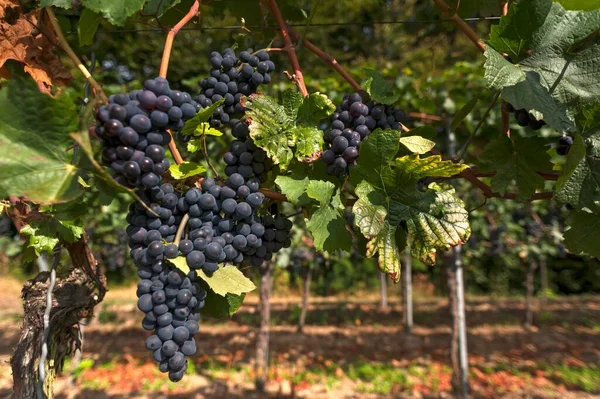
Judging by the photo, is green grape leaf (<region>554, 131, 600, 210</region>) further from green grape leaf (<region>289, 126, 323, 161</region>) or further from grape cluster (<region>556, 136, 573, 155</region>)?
green grape leaf (<region>289, 126, 323, 161</region>)

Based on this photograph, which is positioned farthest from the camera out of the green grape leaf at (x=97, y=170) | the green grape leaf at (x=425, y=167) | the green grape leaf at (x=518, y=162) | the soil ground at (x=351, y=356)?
the soil ground at (x=351, y=356)

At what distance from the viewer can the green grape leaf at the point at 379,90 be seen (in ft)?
2.93

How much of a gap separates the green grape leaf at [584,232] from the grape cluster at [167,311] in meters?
0.94

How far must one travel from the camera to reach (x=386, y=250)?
0.82m

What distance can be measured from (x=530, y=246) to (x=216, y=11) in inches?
262

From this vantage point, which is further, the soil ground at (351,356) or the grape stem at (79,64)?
the soil ground at (351,356)

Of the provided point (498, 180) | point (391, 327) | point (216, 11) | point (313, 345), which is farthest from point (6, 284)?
point (498, 180)

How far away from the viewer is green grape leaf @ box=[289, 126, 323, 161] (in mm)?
853

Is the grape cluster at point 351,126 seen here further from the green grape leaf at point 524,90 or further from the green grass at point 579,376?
the green grass at point 579,376

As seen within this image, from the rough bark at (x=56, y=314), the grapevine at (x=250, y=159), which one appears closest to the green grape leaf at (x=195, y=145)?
the grapevine at (x=250, y=159)

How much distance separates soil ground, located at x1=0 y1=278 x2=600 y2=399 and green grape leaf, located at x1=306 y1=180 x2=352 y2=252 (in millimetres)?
3769

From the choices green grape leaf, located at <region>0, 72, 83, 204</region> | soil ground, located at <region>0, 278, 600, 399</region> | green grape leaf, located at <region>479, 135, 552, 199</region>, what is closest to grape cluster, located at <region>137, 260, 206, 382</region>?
green grape leaf, located at <region>0, 72, 83, 204</region>

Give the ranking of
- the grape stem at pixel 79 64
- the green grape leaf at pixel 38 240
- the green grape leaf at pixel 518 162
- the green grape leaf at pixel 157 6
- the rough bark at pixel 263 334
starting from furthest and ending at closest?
the rough bark at pixel 263 334
the green grape leaf at pixel 38 240
the green grape leaf at pixel 518 162
the green grape leaf at pixel 157 6
the grape stem at pixel 79 64

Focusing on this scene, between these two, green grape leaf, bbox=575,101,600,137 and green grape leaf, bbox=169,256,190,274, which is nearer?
green grape leaf, bbox=169,256,190,274
